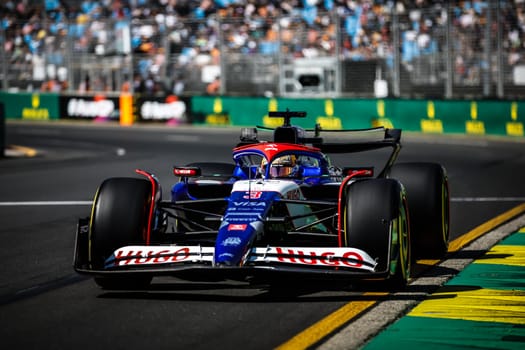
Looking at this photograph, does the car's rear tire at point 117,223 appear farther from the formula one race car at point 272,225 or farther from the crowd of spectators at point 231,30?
the crowd of spectators at point 231,30

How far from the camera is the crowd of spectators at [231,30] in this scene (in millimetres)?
25266

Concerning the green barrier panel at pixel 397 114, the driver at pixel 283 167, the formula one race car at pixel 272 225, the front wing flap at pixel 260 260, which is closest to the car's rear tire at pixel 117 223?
the formula one race car at pixel 272 225

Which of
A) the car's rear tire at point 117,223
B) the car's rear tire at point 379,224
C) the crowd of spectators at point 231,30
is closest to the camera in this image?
the car's rear tire at point 379,224

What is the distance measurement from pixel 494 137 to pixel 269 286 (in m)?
17.5

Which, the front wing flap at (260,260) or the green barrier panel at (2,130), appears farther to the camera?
the green barrier panel at (2,130)

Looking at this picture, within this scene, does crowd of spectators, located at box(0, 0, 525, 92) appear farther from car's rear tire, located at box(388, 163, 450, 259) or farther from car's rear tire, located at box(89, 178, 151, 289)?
car's rear tire, located at box(89, 178, 151, 289)

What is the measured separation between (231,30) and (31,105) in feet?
25.2

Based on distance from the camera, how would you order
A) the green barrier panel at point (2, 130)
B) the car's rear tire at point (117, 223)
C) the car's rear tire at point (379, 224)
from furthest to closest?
the green barrier panel at point (2, 130), the car's rear tire at point (117, 223), the car's rear tire at point (379, 224)

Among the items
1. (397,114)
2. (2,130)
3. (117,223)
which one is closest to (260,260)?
(117,223)

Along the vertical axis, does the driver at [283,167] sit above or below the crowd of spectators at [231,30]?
below

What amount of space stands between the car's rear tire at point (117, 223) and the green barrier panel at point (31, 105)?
84.3 ft

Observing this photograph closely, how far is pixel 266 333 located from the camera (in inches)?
243

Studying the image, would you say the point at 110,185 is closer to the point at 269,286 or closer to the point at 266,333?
the point at 269,286

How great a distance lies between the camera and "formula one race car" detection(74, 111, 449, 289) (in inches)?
274
